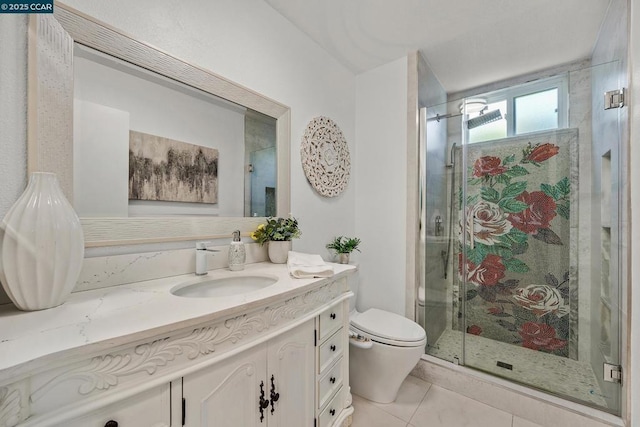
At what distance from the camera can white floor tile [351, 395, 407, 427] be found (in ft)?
4.66

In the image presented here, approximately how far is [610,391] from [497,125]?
1825 mm

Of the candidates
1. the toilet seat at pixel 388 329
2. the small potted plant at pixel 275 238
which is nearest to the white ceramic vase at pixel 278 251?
the small potted plant at pixel 275 238

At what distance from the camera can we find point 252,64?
1.42 metres

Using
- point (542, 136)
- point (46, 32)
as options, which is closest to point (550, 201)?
point (542, 136)

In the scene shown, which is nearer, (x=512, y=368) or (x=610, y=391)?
(x=610, y=391)

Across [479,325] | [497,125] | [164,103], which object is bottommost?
[479,325]

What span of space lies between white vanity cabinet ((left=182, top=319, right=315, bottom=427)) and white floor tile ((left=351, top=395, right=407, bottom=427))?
0.52 meters

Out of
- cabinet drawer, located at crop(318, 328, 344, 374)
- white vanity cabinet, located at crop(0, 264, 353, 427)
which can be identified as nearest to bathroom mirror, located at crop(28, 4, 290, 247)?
white vanity cabinet, located at crop(0, 264, 353, 427)

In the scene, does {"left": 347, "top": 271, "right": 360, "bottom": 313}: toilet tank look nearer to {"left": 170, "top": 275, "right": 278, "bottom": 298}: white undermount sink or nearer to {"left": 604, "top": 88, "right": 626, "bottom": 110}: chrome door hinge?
{"left": 170, "top": 275, "right": 278, "bottom": 298}: white undermount sink

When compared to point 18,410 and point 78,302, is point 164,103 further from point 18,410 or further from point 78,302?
point 18,410

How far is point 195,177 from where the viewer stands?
120 cm

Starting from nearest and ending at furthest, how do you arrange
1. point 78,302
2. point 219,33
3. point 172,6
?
point 78,302
point 172,6
point 219,33

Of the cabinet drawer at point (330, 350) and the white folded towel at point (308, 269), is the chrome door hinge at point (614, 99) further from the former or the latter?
the cabinet drawer at point (330, 350)

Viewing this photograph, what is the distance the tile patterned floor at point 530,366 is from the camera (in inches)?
A: 59.4
